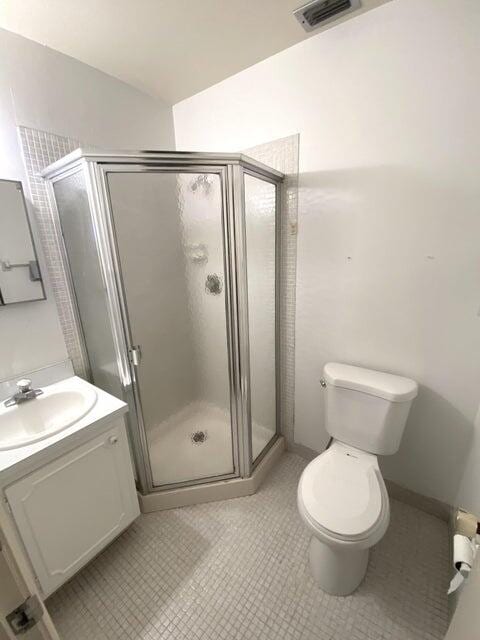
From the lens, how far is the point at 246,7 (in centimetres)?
114

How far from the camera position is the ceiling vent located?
1131 mm

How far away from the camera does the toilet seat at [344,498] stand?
1.06 metres

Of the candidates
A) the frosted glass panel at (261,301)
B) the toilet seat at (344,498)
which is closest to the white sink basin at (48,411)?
the frosted glass panel at (261,301)

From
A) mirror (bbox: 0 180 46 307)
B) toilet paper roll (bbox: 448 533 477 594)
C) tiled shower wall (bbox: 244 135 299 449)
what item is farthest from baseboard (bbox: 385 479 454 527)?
mirror (bbox: 0 180 46 307)

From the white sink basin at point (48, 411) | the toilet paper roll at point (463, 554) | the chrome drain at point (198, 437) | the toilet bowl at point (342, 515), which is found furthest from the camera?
the chrome drain at point (198, 437)

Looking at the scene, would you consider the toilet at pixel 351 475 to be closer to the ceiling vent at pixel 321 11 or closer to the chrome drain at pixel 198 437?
the chrome drain at pixel 198 437

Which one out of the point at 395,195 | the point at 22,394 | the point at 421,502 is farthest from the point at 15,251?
the point at 421,502

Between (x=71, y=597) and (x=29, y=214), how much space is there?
69.0 inches

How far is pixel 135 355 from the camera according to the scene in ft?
4.59

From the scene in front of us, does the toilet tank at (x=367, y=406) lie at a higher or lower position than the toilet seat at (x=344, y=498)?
higher

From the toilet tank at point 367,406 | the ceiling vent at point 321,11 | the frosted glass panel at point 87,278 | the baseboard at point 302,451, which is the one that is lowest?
the baseboard at point 302,451

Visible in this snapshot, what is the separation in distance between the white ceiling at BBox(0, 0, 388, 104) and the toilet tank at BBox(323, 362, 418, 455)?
1627 millimetres

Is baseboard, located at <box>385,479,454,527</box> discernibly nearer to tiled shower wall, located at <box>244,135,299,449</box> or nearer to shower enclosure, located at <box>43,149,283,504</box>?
tiled shower wall, located at <box>244,135,299,449</box>

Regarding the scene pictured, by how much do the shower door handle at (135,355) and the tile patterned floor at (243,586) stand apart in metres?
0.91
